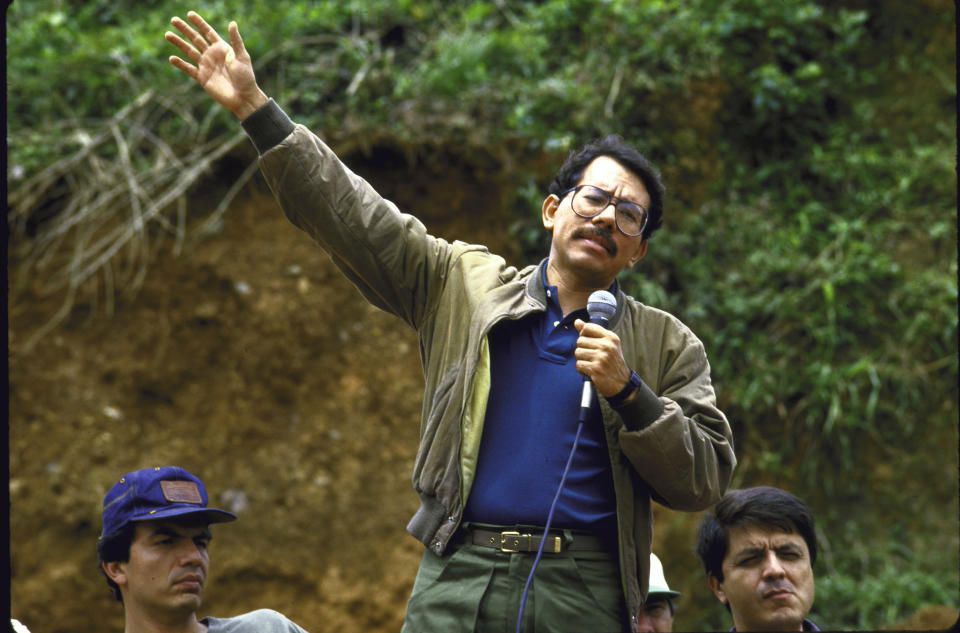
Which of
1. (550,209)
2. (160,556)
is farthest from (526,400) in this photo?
(160,556)

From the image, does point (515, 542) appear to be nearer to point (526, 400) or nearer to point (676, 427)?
point (526, 400)

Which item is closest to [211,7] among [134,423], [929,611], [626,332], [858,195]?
[134,423]

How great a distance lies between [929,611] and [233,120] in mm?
4467

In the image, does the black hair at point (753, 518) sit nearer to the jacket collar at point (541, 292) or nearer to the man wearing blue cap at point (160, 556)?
the jacket collar at point (541, 292)

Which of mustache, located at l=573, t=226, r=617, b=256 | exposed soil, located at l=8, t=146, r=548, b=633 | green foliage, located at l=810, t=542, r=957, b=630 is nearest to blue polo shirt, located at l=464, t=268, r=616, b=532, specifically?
mustache, located at l=573, t=226, r=617, b=256

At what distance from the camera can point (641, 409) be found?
2.54 m

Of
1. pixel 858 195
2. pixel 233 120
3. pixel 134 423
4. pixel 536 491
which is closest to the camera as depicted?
pixel 536 491

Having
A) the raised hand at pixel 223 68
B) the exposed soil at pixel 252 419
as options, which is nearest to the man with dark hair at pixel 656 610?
the exposed soil at pixel 252 419

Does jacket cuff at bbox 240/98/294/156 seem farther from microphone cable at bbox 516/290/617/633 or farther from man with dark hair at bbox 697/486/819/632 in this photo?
man with dark hair at bbox 697/486/819/632

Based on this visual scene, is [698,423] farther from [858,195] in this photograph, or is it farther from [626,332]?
[858,195]

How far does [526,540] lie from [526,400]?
362mm

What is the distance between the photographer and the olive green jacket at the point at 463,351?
2.62 meters

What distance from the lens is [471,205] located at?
19.1 ft

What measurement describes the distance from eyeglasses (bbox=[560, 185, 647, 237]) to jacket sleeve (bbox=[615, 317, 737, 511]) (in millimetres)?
287
